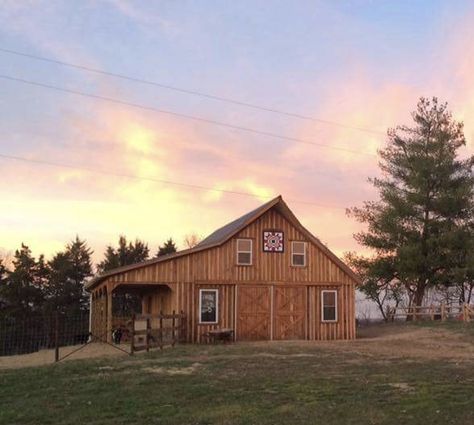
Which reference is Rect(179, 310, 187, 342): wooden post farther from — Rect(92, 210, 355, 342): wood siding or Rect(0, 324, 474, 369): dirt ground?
Rect(0, 324, 474, 369): dirt ground

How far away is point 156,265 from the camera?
83.7 ft

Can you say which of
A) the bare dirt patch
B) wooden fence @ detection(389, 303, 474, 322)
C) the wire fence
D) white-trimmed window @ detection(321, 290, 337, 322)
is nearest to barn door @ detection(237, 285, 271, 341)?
white-trimmed window @ detection(321, 290, 337, 322)

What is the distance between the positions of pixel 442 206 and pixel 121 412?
1354 inches

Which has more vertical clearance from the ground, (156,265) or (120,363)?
(156,265)

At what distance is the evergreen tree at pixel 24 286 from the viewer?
50.0 meters

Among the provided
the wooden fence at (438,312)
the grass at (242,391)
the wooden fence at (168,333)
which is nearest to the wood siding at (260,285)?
the wooden fence at (168,333)

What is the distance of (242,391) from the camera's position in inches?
461

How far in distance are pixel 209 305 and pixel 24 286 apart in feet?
98.5

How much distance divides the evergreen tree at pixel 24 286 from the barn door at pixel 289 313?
28.5 m

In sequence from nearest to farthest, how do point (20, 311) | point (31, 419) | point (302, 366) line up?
1. point (31, 419)
2. point (302, 366)
3. point (20, 311)

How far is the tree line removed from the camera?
165 feet

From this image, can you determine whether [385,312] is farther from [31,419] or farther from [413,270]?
[31,419]

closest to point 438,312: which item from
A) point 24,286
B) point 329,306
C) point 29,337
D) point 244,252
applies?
point 329,306

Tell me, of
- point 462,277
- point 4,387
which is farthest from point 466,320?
point 4,387
